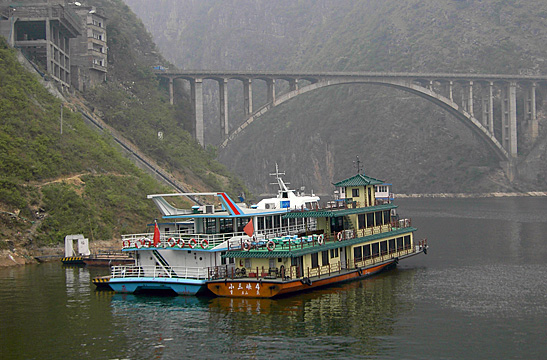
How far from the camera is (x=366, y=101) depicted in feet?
593

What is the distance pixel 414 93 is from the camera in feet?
399

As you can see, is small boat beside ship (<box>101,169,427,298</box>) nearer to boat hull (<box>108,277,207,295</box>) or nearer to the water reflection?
boat hull (<box>108,277,207,295</box>)

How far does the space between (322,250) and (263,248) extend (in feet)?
11.7

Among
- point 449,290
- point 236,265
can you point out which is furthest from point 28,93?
point 449,290

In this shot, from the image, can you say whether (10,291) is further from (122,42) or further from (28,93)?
(122,42)

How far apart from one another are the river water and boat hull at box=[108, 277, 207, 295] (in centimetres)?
56

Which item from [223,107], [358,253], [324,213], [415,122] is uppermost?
[415,122]

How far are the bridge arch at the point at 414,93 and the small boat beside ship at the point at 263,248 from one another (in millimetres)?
56947

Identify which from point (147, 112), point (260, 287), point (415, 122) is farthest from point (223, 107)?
point (415, 122)

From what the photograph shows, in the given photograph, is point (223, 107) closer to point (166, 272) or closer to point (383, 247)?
point (383, 247)

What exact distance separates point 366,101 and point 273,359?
159 m

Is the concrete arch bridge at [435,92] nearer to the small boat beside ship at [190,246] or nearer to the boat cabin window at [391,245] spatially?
the boat cabin window at [391,245]

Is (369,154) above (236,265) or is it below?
above

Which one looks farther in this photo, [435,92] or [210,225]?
[435,92]
